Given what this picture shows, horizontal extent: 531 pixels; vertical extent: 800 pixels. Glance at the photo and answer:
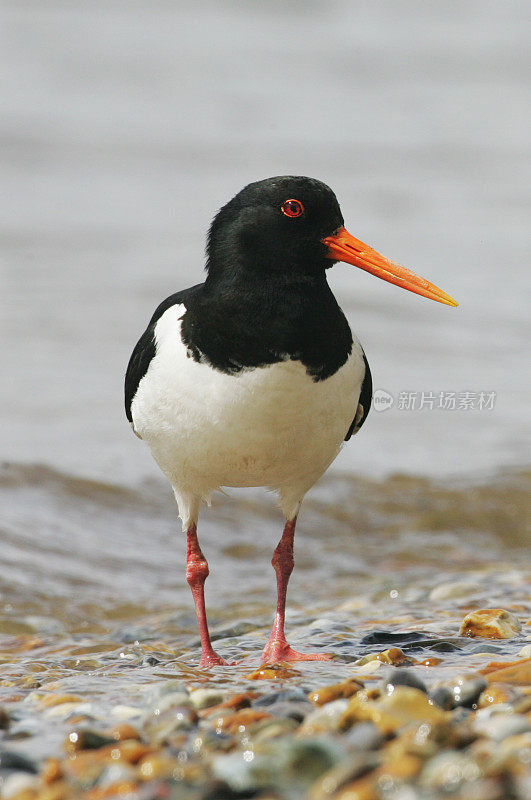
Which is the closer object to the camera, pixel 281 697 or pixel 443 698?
pixel 443 698

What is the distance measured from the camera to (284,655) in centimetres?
414

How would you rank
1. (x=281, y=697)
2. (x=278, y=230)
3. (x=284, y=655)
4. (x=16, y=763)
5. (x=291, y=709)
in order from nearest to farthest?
(x=16, y=763), (x=291, y=709), (x=281, y=697), (x=278, y=230), (x=284, y=655)

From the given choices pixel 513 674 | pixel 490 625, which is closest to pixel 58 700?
pixel 513 674

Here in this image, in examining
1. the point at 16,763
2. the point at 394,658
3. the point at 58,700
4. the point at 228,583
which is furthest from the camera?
the point at 228,583

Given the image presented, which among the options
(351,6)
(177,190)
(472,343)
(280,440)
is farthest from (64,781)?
(351,6)

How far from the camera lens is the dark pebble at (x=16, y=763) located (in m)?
2.60

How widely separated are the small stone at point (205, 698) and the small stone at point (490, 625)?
1398mm

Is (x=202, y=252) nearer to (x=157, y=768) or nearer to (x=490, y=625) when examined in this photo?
(x=490, y=625)

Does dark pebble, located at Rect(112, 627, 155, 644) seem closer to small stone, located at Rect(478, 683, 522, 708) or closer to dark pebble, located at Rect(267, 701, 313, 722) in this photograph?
dark pebble, located at Rect(267, 701, 313, 722)

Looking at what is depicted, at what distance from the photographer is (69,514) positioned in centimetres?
734

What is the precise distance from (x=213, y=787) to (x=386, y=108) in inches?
720

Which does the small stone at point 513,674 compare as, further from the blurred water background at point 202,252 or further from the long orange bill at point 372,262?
the blurred water background at point 202,252

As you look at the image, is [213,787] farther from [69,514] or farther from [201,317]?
[69,514]

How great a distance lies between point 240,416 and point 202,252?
10021 mm
